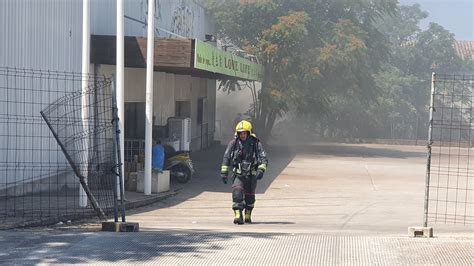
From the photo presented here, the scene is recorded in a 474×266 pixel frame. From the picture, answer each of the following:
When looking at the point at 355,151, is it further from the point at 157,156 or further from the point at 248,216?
the point at 248,216

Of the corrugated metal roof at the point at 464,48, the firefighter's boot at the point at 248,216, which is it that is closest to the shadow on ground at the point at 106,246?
the firefighter's boot at the point at 248,216

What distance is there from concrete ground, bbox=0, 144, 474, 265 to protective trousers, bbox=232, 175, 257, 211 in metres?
0.37

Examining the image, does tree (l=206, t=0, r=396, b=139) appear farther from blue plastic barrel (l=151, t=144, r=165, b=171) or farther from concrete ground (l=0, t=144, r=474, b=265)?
blue plastic barrel (l=151, t=144, r=165, b=171)

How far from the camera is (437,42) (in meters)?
64.9

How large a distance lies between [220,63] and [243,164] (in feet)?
35.8

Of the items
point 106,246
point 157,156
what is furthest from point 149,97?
point 106,246

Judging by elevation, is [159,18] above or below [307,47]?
above

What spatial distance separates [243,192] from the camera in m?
14.3

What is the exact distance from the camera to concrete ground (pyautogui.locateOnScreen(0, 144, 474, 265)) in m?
9.04

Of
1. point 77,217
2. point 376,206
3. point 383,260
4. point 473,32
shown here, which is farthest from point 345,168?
point 473,32

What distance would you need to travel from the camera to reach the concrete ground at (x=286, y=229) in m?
9.04

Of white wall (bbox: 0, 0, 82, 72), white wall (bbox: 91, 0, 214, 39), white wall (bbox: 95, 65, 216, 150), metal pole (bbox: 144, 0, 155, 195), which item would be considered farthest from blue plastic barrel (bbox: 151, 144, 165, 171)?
white wall (bbox: 91, 0, 214, 39)

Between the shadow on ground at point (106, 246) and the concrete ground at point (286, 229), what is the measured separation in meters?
0.01

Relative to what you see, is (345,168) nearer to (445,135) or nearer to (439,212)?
(439,212)
